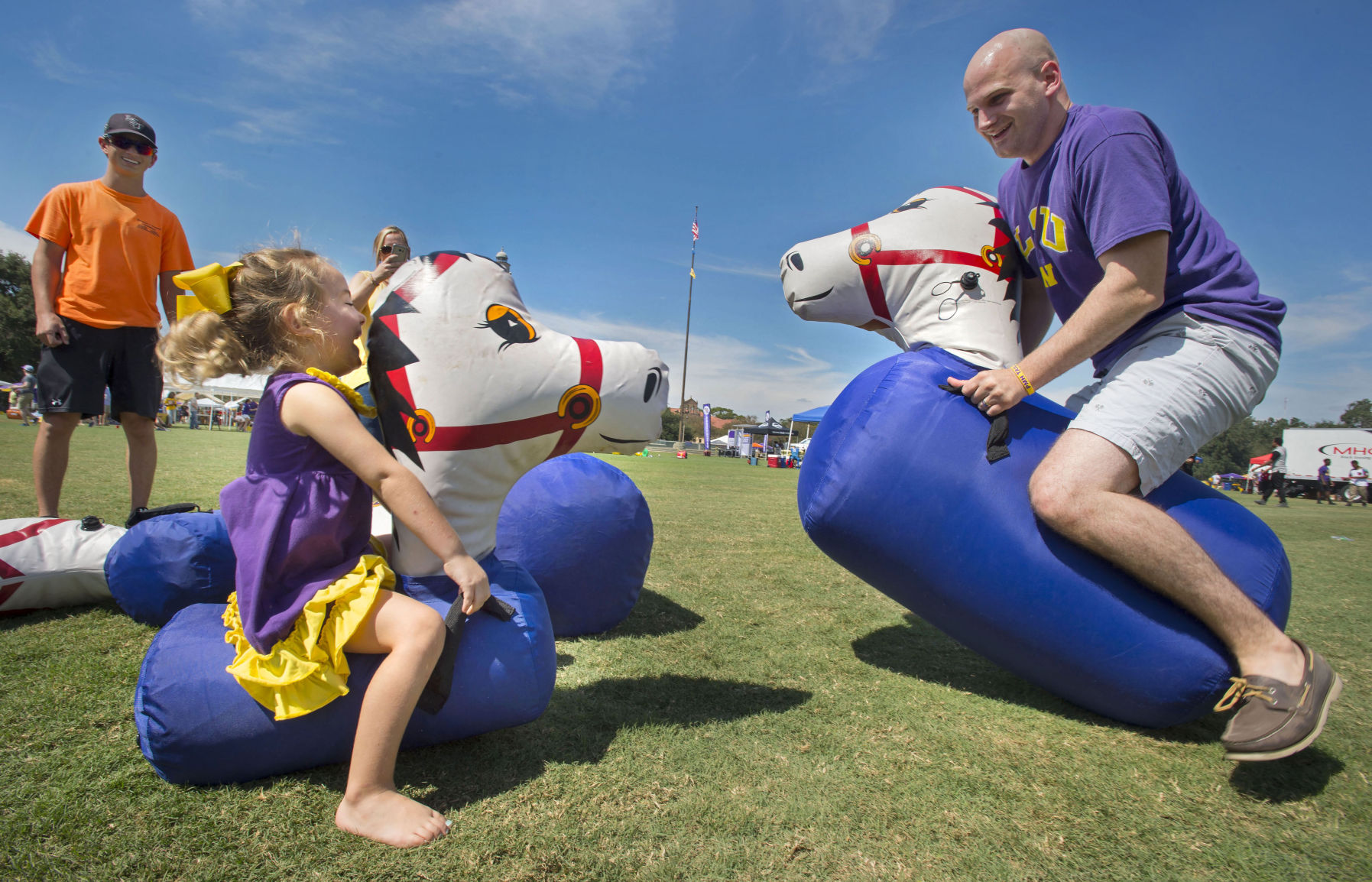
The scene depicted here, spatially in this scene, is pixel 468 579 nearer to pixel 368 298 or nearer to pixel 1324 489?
pixel 368 298

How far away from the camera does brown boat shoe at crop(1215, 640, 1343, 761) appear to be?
5.73ft

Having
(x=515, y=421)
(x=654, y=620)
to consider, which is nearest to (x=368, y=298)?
(x=515, y=421)

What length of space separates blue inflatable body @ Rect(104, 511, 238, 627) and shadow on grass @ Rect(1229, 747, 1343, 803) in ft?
10.3

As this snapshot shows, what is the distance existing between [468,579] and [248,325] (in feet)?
2.78

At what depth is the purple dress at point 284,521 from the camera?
1.54 meters

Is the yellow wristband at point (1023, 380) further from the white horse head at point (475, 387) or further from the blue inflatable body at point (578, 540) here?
the blue inflatable body at point (578, 540)

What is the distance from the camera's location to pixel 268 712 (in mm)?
1536

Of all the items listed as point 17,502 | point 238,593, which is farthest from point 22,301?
point 238,593

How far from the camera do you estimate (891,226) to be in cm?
257

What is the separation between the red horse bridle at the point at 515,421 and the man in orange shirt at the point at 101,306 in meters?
2.07

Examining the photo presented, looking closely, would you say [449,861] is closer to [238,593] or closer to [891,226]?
[238,593]

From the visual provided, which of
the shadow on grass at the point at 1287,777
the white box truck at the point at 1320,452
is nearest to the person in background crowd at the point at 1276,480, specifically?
the white box truck at the point at 1320,452

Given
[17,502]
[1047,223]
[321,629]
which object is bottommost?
[17,502]

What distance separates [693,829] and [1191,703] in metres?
1.50
